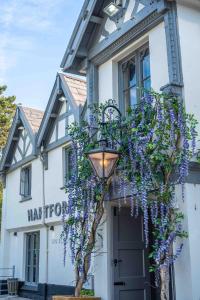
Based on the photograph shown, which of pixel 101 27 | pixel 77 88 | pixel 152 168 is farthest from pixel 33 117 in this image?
pixel 152 168

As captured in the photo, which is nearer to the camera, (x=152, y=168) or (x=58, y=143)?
(x=152, y=168)

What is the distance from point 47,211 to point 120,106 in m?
6.06

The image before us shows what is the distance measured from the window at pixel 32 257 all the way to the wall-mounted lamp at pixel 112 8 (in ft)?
28.5

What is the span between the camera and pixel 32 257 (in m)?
15.6

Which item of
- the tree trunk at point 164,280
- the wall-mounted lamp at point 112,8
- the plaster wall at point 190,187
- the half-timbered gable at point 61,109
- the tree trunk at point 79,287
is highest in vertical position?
the wall-mounted lamp at point 112,8

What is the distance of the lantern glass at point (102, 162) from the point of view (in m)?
7.66

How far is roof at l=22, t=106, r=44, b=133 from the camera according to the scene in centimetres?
1657

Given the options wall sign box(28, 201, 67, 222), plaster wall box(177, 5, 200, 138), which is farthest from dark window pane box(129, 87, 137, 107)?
wall sign box(28, 201, 67, 222)

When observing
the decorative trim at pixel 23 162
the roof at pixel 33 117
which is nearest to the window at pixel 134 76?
the decorative trim at pixel 23 162

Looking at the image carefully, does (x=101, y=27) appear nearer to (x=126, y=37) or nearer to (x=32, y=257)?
(x=126, y=37)

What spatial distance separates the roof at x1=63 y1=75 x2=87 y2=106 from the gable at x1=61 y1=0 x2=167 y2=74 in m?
2.80

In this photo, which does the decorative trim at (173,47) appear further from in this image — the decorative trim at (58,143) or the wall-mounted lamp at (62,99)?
the wall-mounted lamp at (62,99)

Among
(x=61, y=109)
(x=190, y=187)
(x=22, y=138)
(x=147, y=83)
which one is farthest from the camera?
(x=22, y=138)

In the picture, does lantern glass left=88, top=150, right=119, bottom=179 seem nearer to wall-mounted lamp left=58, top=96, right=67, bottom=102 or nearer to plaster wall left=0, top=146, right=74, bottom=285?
plaster wall left=0, top=146, right=74, bottom=285
